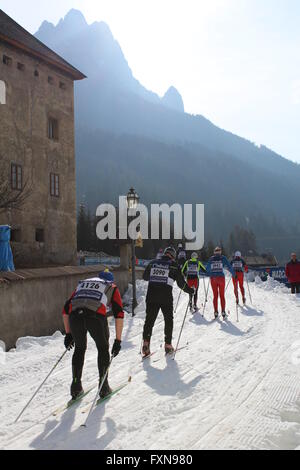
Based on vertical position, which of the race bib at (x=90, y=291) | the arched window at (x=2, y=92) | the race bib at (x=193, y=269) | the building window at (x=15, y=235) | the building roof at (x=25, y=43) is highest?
the building roof at (x=25, y=43)

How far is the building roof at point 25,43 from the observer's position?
1004 inches

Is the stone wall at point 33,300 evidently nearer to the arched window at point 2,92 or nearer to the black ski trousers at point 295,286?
the black ski trousers at point 295,286

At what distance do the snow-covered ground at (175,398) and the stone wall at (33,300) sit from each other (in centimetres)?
306

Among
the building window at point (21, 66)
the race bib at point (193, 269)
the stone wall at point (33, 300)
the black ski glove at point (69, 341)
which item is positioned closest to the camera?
the black ski glove at point (69, 341)

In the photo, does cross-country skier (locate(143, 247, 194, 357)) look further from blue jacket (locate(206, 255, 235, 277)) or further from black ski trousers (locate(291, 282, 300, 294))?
black ski trousers (locate(291, 282, 300, 294))

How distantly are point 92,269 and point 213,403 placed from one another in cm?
1401

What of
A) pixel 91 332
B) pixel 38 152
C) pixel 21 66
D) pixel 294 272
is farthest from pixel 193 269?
pixel 21 66

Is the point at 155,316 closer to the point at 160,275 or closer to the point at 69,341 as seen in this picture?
the point at 160,275

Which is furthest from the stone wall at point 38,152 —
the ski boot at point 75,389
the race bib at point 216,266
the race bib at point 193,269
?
the ski boot at point 75,389

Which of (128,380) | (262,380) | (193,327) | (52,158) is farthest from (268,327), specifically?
(52,158)

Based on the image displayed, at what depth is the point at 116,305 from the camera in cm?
616

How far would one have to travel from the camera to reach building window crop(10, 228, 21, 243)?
2527cm

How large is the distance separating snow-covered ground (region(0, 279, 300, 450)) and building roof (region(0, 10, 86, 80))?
21926 millimetres

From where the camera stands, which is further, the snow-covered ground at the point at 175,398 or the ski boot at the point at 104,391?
the ski boot at the point at 104,391
